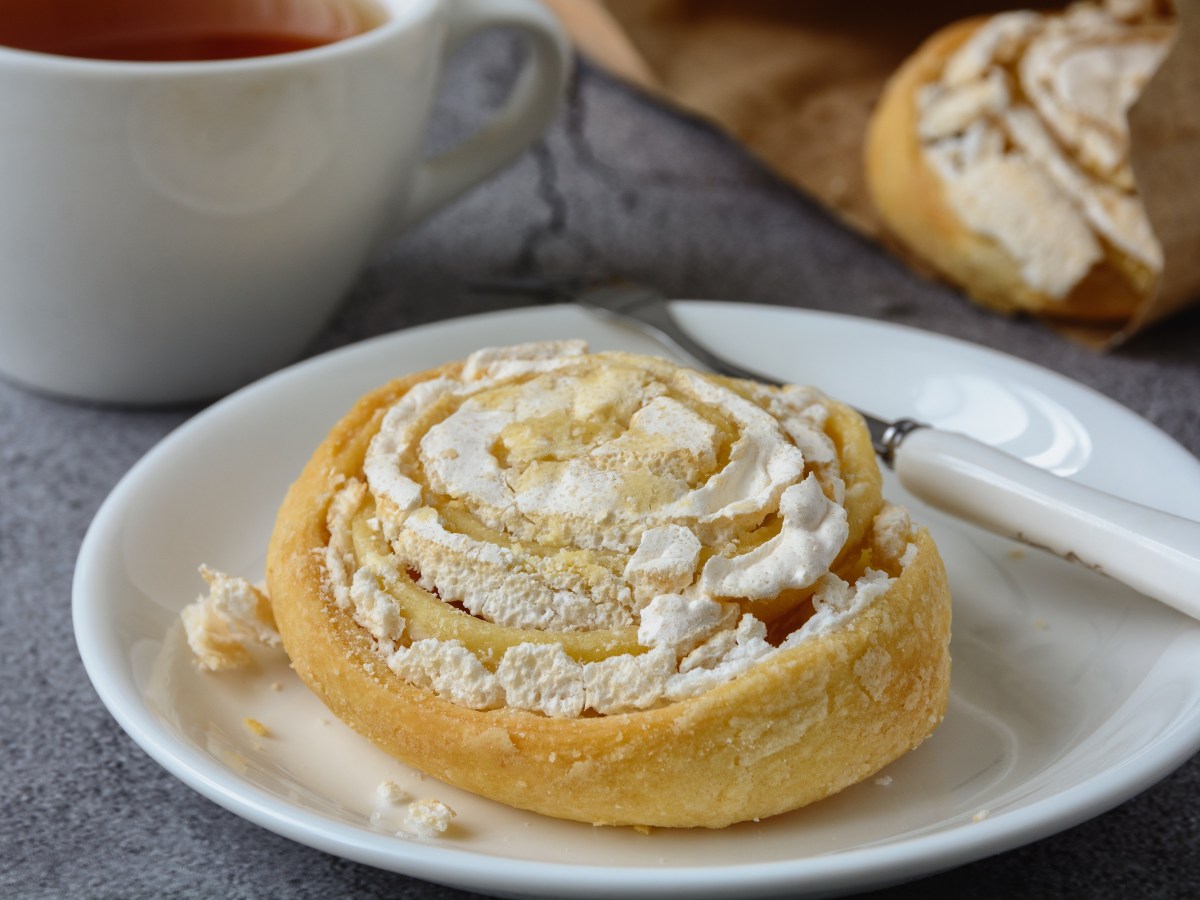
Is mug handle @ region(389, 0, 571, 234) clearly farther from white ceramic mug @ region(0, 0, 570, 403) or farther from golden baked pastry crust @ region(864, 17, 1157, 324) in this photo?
golden baked pastry crust @ region(864, 17, 1157, 324)

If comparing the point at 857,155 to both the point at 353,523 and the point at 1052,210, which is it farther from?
the point at 353,523

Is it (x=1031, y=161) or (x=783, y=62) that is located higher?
(x=1031, y=161)

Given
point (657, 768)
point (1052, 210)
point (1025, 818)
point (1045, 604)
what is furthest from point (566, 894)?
point (1052, 210)

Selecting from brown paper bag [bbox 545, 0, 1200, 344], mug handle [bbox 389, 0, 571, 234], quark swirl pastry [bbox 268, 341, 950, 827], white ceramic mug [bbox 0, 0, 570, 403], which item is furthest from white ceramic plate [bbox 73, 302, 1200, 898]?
brown paper bag [bbox 545, 0, 1200, 344]

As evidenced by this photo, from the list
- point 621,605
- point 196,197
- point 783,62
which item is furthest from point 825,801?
point 783,62

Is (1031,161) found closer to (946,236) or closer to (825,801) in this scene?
(946,236)

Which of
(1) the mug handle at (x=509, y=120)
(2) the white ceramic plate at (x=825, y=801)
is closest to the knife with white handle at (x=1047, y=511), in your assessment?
(2) the white ceramic plate at (x=825, y=801)
